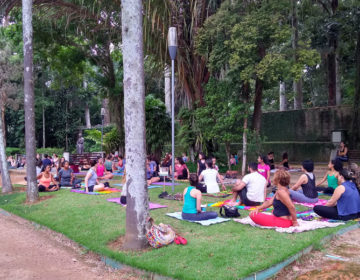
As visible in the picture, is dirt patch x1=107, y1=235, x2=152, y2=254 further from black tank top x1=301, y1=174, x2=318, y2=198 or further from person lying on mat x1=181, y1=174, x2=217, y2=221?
black tank top x1=301, y1=174, x2=318, y2=198

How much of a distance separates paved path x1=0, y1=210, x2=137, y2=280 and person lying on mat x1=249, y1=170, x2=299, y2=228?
8.46ft

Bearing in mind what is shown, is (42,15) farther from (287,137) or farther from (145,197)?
(287,137)

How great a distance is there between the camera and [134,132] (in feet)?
19.0

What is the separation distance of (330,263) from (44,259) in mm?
4359

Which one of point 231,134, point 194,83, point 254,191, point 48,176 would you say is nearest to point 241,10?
point 194,83

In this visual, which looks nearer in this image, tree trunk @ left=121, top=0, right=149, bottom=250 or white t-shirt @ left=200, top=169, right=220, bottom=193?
tree trunk @ left=121, top=0, right=149, bottom=250

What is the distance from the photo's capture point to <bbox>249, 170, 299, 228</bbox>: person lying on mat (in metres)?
6.07

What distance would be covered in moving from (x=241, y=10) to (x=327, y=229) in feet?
31.9

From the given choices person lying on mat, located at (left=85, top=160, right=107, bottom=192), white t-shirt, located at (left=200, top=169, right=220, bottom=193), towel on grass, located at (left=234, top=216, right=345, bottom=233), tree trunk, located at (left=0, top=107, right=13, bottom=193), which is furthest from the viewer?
tree trunk, located at (left=0, top=107, right=13, bottom=193)

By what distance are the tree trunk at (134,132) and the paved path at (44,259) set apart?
27.5 inches

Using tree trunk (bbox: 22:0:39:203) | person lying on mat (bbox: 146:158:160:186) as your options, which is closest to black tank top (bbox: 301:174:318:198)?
person lying on mat (bbox: 146:158:160:186)

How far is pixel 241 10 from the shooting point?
13.6 m

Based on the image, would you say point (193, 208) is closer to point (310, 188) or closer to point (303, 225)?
point (303, 225)

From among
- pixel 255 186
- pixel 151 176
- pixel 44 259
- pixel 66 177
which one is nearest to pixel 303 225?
pixel 255 186
